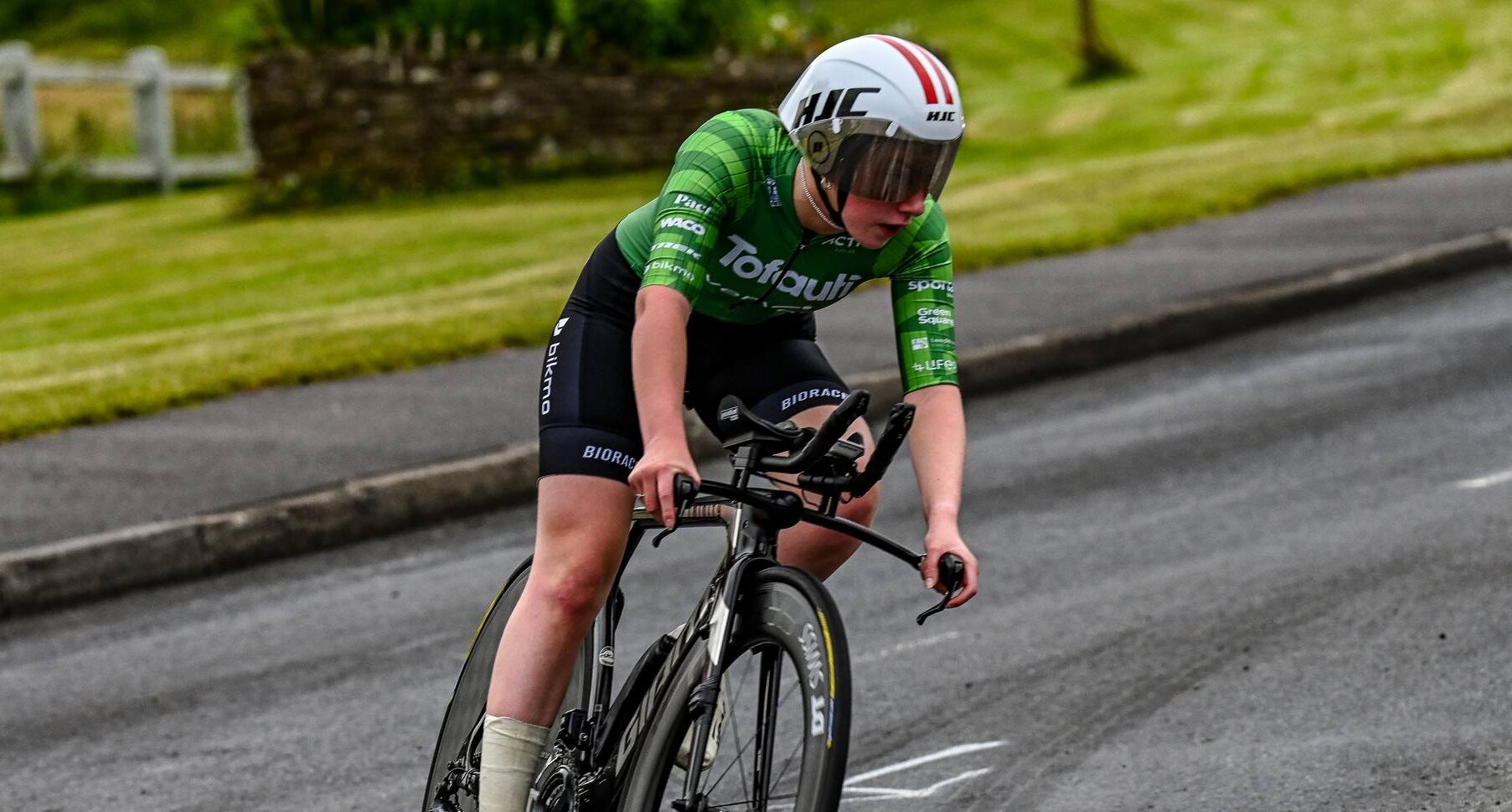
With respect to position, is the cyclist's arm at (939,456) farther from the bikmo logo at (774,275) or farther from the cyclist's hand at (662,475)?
the cyclist's hand at (662,475)

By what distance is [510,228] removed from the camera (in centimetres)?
1917

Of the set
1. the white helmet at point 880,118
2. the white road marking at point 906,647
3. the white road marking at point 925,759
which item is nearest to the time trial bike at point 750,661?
the white helmet at point 880,118

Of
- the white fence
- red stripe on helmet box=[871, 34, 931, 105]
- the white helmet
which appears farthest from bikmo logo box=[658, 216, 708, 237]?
the white fence

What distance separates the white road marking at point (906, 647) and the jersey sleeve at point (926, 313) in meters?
2.53

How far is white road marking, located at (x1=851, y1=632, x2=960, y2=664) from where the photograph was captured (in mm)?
6500

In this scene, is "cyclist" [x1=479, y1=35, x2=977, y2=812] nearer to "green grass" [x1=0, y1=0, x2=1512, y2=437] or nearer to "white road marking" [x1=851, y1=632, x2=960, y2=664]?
"white road marking" [x1=851, y1=632, x2=960, y2=664]

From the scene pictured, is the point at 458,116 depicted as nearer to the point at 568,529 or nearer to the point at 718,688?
the point at 568,529

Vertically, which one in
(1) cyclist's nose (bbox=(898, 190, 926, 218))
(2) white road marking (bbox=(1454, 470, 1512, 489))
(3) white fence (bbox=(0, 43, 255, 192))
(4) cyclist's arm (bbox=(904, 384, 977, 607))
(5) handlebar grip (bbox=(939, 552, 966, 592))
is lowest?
(3) white fence (bbox=(0, 43, 255, 192))

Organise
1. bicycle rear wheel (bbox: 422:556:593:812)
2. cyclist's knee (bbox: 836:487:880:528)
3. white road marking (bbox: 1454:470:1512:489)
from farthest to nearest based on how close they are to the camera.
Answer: white road marking (bbox: 1454:470:1512:489) → bicycle rear wheel (bbox: 422:556:593:812) → cyclist's knee (bbox: 836:487:880:528)

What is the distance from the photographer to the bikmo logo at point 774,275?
3992 millimetres

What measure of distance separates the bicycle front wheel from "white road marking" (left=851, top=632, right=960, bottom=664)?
247 cm

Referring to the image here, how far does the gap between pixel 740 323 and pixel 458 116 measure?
18233 millimetres

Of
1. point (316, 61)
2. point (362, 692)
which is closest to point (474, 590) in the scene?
point (362, 692)

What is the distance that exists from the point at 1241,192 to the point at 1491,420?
8354 millimetres
